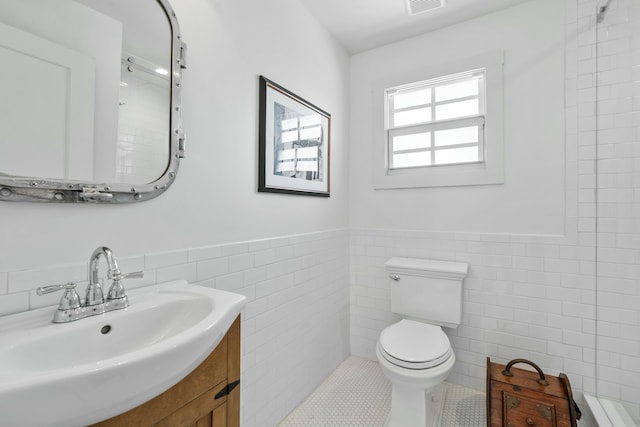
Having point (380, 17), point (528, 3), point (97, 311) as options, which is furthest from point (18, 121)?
point (528, 3)

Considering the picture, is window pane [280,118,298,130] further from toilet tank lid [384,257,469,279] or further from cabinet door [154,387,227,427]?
cabinet door [154,387,227,427]

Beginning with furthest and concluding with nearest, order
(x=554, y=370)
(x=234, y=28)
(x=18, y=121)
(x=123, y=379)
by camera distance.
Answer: (x=554, y=370)
(x=234, y=28)
(x=18, y=121)
(x=123, y=379)

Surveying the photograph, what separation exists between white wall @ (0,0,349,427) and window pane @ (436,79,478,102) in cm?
78

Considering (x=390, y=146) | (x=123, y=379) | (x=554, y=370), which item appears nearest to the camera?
(x=123, y=379)

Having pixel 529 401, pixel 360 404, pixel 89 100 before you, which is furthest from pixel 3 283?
pixel 529 401

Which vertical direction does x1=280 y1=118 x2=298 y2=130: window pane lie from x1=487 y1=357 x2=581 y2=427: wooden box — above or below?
above

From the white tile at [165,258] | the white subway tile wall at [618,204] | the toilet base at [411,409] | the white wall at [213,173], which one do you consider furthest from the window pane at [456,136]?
the white tile at [165,258]

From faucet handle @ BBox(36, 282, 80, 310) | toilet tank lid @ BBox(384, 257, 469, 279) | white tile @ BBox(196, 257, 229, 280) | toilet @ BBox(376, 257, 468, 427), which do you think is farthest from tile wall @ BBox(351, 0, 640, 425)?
faucet handle @ BBox(36, 282, 80, 310)

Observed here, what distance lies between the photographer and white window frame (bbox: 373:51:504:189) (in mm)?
1946

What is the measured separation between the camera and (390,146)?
2365 millimetres

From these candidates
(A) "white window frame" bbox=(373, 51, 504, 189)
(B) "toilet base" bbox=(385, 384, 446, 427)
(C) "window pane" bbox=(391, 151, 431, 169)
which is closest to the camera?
(B) "toilet base" bbox=(385, 384, 446, 427)

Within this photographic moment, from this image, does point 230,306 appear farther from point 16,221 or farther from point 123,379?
point 16,221

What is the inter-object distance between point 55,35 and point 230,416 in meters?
1.25

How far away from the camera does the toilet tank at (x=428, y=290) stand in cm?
188
